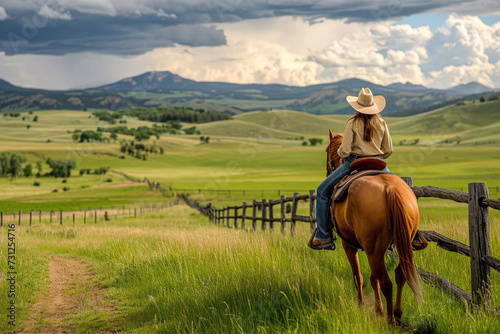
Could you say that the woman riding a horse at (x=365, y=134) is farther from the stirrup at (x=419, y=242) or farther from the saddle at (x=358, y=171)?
the stirrup at (x=419, y=242)

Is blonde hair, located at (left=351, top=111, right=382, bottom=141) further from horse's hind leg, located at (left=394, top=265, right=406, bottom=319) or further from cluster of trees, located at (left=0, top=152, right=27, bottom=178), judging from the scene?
cluster of trees, located at (left=0, top=152, right=27, bottom=178)

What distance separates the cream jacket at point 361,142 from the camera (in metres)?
6.41

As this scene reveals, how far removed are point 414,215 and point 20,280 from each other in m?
7.55

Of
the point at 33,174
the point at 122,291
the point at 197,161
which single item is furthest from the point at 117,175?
the point at 122,291

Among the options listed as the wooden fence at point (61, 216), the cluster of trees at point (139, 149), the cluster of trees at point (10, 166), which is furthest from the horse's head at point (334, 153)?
the cluster of trees at point (139, 149)

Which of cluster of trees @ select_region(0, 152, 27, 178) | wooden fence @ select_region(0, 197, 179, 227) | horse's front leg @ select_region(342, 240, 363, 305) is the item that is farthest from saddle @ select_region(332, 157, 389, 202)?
cluster of trees @ select_region(0, 152, 27, 178)

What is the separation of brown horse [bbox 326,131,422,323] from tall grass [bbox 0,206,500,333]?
0.36 metres

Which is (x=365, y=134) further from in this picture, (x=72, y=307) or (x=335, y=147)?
(x=72, y=307)

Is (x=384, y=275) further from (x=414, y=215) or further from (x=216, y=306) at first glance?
(x=216, y=306)

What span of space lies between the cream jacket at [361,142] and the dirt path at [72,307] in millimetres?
4011

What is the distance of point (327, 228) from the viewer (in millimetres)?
Result: 6953

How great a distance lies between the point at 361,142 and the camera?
643cm

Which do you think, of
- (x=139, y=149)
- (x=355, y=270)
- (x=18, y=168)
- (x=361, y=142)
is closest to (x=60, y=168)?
(x=18, y=168)

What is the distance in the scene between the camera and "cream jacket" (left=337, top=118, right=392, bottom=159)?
6.41 metres
